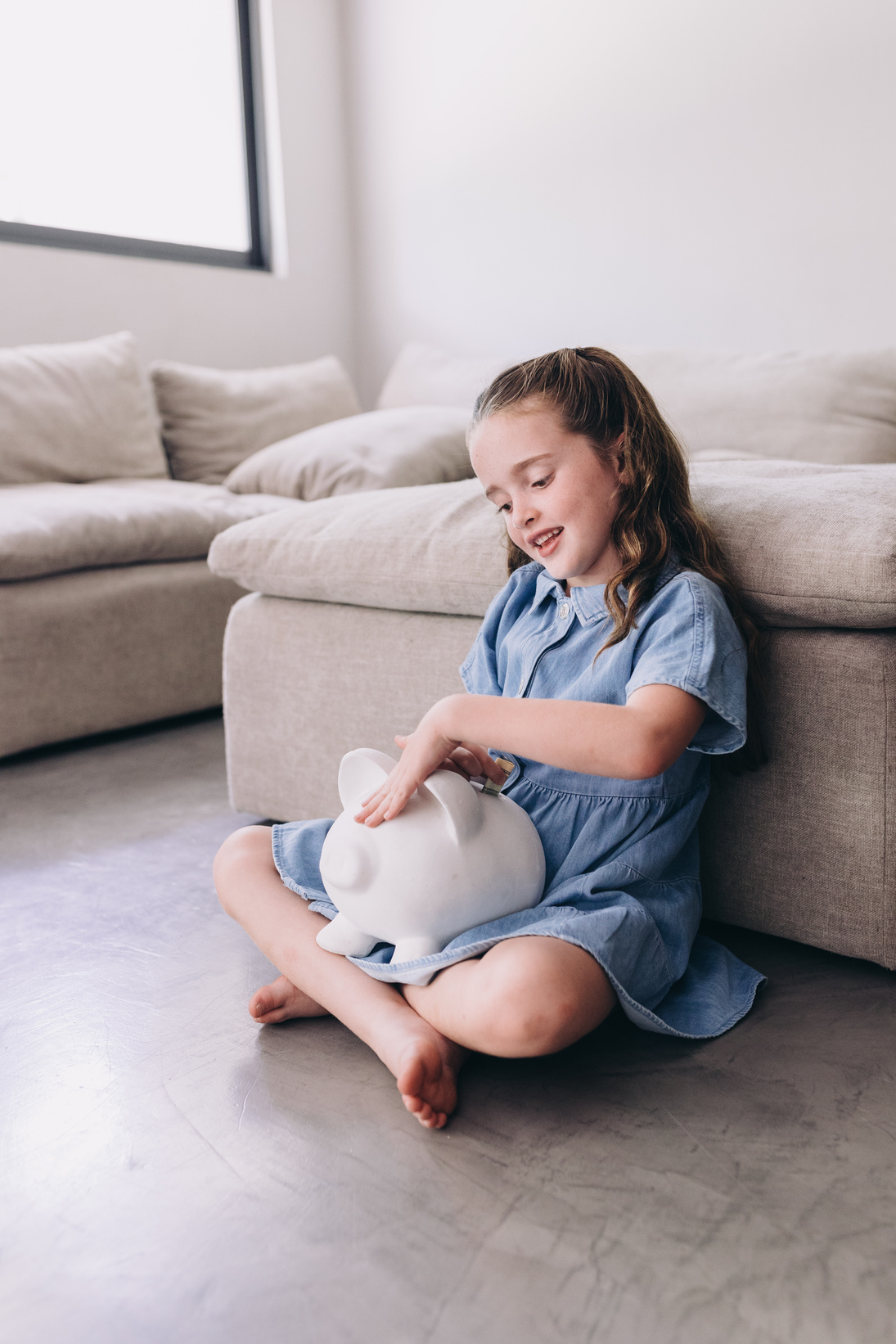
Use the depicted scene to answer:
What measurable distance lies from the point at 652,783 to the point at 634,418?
33 centimetres

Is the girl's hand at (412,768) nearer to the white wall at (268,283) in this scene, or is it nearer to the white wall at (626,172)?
the white wall at (626,172)

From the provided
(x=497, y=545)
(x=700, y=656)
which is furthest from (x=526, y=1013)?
(x=497, y=545)

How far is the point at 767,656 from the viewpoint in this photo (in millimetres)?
991

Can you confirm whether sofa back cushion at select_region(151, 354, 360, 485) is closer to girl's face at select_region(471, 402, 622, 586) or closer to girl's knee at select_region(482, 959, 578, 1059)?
girl's face at select_region(471, 402, 622, 586)

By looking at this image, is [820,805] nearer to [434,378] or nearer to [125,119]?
[434,378]

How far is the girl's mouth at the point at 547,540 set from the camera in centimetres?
93

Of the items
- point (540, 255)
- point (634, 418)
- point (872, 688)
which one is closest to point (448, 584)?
point (634, 418)

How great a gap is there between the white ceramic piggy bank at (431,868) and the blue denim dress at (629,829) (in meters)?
0.02

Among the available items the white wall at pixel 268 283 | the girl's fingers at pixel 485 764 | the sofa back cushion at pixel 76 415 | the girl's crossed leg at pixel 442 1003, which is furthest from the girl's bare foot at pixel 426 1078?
the white wall at pixel 268 283

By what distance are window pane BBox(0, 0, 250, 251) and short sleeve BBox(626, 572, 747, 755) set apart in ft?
8.44

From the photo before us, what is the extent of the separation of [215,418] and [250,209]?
40.4 inches

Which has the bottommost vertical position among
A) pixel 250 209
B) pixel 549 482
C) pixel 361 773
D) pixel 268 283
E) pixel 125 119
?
pixel 361 773

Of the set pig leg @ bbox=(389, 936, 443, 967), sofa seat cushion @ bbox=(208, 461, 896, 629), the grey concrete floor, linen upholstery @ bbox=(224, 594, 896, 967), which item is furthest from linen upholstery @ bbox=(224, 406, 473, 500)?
pig leg @ bbox=(389, 936, 443, 967)

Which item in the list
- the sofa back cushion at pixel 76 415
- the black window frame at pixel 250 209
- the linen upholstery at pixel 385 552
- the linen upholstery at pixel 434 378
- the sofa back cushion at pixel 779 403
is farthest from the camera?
the black window frame at pixel 250 209
